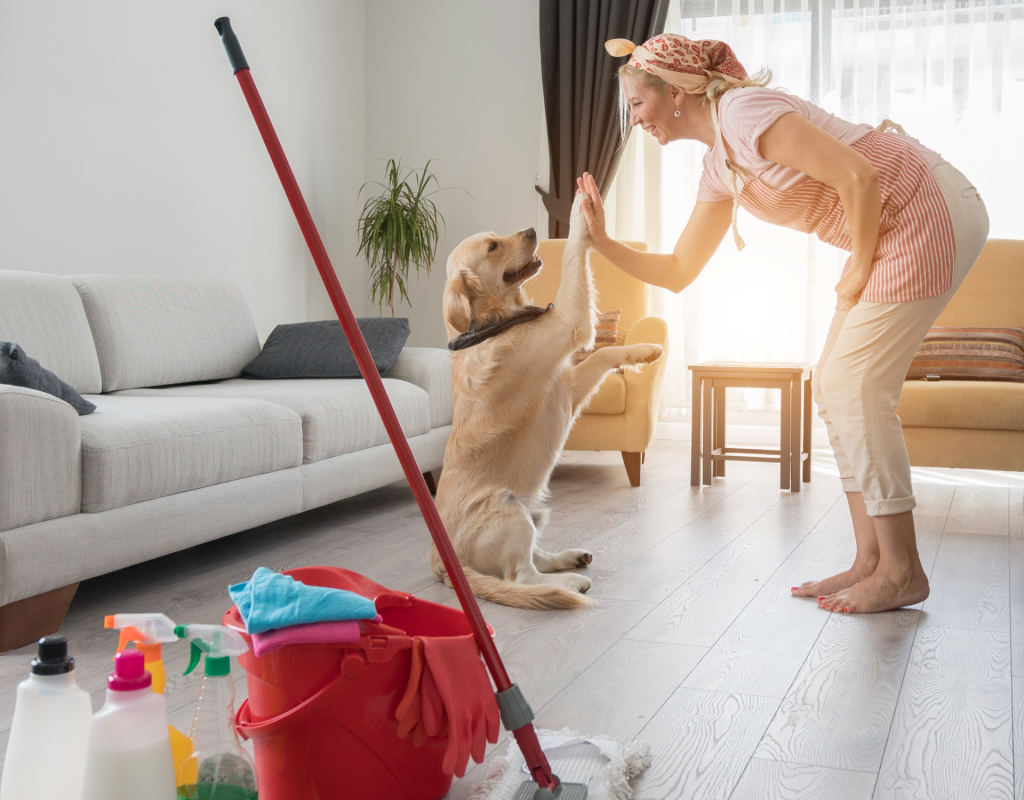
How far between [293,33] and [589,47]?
68.3 inches

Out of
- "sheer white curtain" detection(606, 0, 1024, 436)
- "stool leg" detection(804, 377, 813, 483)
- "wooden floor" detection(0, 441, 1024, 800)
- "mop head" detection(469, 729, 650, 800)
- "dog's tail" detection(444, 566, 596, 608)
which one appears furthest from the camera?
"sheer white curtain" detection(606, 0, 1024, 436)

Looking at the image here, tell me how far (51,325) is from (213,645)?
2.20 metres

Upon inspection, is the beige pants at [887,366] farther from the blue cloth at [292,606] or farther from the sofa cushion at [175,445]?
the sofa cushion at [175,445]

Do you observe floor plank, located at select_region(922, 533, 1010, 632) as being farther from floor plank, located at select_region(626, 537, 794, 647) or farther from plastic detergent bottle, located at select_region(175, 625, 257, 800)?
plastic detergent bottle, located at select_region(175, 625, 257, 800)

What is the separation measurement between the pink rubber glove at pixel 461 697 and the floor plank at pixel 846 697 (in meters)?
0.45

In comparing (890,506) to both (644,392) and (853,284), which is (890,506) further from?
(644,392)

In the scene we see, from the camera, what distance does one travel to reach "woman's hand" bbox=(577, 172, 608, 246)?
2.20 m

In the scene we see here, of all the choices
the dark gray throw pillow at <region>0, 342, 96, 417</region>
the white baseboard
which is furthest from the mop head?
the white baseboard

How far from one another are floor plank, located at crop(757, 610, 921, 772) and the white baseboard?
10.4 ft

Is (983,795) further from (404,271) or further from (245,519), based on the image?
(404,271)

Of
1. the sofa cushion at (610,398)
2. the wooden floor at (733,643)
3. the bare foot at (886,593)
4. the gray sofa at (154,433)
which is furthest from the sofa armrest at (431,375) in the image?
the bare foot at (886,593)

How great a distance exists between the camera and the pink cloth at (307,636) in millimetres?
1004

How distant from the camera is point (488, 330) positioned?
→ 2334mm

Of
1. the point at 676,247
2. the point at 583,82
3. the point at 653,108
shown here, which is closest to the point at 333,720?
the point at 653,108
